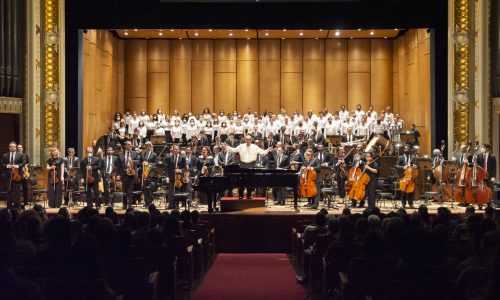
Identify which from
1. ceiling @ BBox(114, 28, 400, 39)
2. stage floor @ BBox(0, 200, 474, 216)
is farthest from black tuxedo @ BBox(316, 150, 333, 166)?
ceiling @ BBox(114, 28, 400, 39)

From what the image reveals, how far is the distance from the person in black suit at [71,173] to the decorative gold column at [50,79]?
2.02 metres

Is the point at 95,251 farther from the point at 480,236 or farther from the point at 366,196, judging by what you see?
the point at 366,196

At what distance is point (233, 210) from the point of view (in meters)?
14.5

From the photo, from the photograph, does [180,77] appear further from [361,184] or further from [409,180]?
Answer: [409,180]

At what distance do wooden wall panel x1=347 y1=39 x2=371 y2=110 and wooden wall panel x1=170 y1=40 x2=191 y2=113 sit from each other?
6.29 m

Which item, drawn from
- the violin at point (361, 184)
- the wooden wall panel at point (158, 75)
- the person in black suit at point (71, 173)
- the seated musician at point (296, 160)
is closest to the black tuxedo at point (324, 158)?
the seated musician at point (296, 160)

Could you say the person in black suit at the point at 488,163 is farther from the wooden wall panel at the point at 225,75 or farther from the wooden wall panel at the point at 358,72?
the wooden wall panel at the point at 225,75

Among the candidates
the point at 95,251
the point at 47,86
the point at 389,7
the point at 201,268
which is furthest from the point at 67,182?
the point at 95,251

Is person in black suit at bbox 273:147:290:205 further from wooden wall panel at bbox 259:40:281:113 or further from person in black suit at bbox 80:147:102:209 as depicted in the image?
wooden wall panel at bbox 259:40:281:113

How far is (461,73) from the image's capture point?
1947 cm

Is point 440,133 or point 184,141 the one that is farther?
point 184,141

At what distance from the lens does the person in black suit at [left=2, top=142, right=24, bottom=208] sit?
54.3ft

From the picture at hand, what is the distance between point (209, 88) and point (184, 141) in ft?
16.0

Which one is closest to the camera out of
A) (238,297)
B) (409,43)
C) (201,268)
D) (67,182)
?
(238,297)
